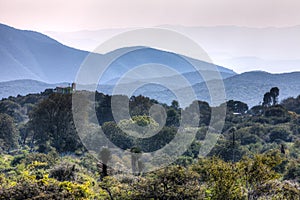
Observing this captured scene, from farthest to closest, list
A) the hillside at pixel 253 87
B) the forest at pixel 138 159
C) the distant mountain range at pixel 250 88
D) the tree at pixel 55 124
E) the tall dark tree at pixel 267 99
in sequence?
the hillside at pixel 253 87 → the distant mountain range at pixel 250 88 → the tall dark tree at pixel 267 99 → the tree at pixel 55 124 → the forest at pixel 138 159

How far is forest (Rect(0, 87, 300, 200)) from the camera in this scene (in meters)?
19.5

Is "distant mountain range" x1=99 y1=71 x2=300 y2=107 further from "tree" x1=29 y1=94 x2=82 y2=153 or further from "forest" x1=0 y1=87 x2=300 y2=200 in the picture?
"tree" x1=29 y1=94 x2=82 y2=153

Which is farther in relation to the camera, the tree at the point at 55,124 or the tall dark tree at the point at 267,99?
the tall dark tree at the point at 267,99

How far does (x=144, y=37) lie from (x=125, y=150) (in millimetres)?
12808

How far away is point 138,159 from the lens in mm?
34375

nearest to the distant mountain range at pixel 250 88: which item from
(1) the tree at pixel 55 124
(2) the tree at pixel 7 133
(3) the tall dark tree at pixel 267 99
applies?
(3) the tall dark tree at pixel 267 99

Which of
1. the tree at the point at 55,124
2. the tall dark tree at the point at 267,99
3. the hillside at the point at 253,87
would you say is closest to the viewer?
the tree at the point at 55,124

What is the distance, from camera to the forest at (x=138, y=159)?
768 inches

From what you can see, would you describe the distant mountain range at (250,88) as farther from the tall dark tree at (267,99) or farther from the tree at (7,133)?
the tree at (7,133)

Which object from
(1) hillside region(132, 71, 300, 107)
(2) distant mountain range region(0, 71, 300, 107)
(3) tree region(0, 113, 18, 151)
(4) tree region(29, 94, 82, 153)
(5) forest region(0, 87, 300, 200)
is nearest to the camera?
(5) forest region(0, 87, 300, 200)

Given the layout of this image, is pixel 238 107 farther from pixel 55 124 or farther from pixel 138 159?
pixel 138 159

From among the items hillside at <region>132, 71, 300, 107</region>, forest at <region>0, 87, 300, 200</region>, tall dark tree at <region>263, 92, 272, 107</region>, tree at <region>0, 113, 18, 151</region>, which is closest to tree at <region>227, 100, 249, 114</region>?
Result: forest at <region>0, 87, 300, 200</region>

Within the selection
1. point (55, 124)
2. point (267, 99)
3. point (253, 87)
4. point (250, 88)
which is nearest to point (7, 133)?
point (55, 124)

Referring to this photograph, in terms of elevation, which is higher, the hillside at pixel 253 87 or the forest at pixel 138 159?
the hillside at pixel 253 87
